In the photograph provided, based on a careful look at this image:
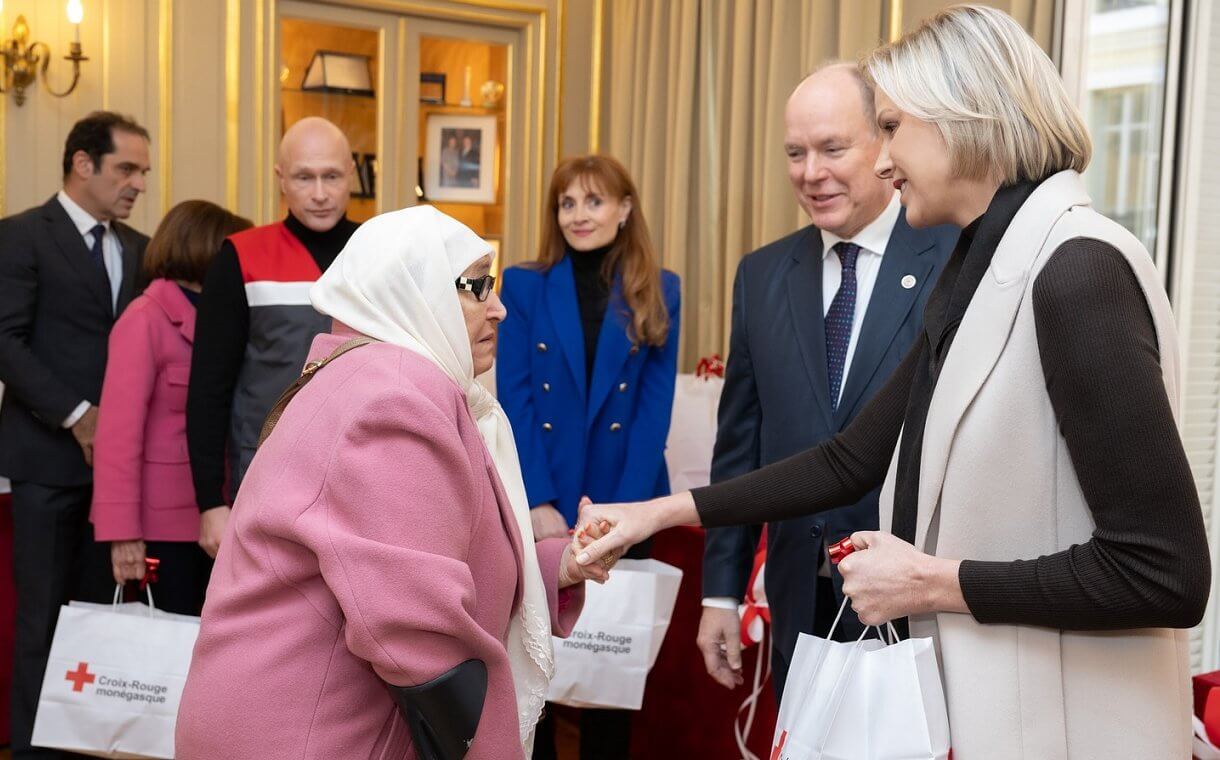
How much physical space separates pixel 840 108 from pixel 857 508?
76 cm

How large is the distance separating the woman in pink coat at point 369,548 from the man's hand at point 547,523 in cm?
125

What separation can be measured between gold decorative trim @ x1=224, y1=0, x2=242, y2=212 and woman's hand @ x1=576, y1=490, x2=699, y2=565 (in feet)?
12.1

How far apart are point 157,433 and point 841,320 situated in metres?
1.99

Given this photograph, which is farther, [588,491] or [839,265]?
[588,491]

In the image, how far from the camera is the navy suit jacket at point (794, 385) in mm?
2021

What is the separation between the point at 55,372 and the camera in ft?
11.3

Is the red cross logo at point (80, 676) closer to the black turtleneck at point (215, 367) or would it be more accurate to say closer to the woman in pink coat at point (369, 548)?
the black turtleneck at point (215, 367)

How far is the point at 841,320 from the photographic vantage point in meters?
2.13

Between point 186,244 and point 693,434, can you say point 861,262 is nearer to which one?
point 693,434

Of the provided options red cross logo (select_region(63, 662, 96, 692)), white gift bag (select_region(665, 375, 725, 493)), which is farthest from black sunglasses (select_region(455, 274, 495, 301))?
white gift bag (select_region(665, 375, 725, 493))

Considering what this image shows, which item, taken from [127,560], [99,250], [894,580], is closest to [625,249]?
[127,560]

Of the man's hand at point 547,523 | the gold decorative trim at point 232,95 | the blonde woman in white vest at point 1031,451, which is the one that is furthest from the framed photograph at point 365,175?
the blonde woman in white vest at point 1031,451

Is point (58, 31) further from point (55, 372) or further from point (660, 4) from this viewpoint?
point (660, 4)

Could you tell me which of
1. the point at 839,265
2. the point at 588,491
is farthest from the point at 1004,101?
the point at 588,491
